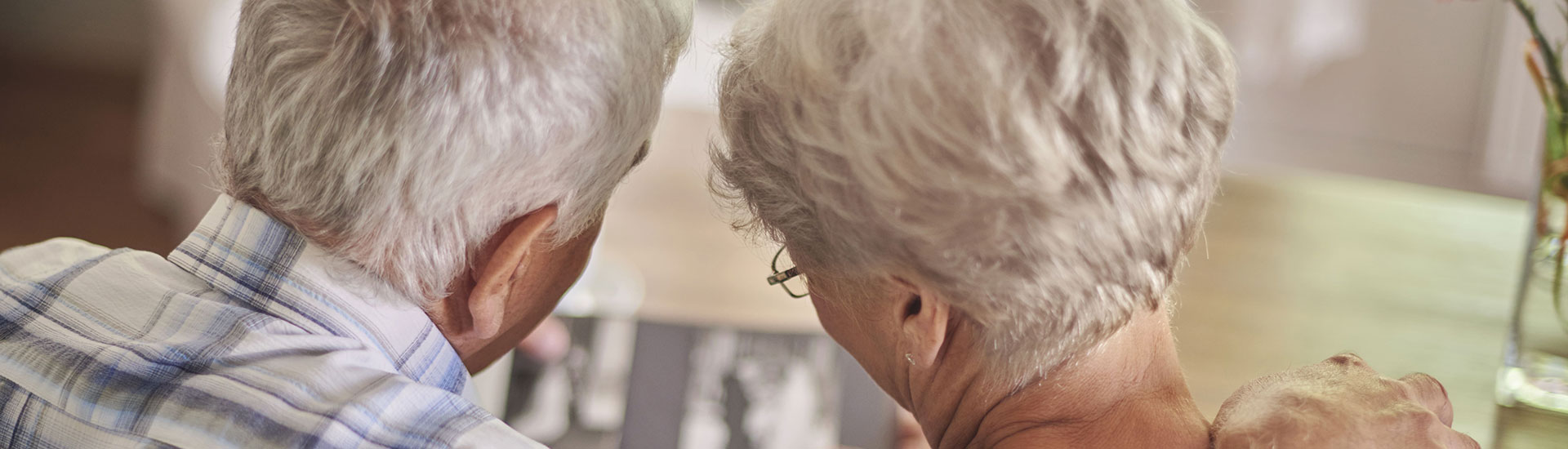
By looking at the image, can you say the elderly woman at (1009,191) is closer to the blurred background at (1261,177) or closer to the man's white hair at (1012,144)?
the man's white hair at (1012,144)

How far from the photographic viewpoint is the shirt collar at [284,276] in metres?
0.78

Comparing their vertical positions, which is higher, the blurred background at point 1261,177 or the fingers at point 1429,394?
the fingers at point 1429,394

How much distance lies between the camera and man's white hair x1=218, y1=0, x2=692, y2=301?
724 millimetres

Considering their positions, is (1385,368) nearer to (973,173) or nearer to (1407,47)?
(973,173)

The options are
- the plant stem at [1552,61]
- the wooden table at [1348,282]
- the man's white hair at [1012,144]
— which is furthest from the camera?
the wooden table at [1348,282]

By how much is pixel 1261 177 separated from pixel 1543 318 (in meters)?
0.53

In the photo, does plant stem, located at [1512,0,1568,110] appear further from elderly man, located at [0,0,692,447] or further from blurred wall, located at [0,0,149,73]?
blurred wall, located at [0,0,149,73]

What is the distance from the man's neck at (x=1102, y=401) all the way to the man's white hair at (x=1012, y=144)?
4cm

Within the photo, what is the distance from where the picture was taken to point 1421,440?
713 millimetres

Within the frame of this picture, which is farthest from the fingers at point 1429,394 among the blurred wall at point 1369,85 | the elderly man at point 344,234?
the blurred wall at point 1369,85

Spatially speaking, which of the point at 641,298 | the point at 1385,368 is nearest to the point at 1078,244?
the point at 1385,368

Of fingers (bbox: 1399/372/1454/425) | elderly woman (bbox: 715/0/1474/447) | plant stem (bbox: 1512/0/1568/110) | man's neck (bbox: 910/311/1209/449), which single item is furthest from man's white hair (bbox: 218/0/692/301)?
plant stem (bbox: 1512/0/1568/110)

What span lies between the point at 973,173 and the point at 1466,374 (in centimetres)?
79

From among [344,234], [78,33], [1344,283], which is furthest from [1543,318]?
[78,33]
